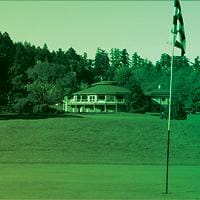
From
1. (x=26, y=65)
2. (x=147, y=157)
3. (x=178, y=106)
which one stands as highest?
(x=26, y=65)

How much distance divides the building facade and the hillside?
207 feet

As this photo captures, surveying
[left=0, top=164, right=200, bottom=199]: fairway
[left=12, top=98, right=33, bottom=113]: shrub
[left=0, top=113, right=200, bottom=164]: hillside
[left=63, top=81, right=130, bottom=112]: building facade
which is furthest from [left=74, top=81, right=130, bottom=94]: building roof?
[left=0, top=164, right=200, bottom=199]: fairway

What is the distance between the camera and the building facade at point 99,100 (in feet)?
420

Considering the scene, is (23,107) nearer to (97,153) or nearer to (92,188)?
(97,153)

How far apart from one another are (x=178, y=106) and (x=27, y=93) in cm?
5077

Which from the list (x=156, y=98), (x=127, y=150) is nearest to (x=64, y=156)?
A: (x=127, y=150)

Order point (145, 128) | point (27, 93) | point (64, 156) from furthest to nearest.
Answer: point (27, 93) → point (145, 128) → point (64, 156)

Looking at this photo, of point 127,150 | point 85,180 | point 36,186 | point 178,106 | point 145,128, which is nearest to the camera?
point 36,186

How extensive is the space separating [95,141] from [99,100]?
263ft

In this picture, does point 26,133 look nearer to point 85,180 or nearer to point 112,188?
point 85,180

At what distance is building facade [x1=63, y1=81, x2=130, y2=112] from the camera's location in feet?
420

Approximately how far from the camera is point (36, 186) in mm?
21203

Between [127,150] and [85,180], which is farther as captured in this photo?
[127,150]

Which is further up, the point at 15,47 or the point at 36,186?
the point at 15,47
